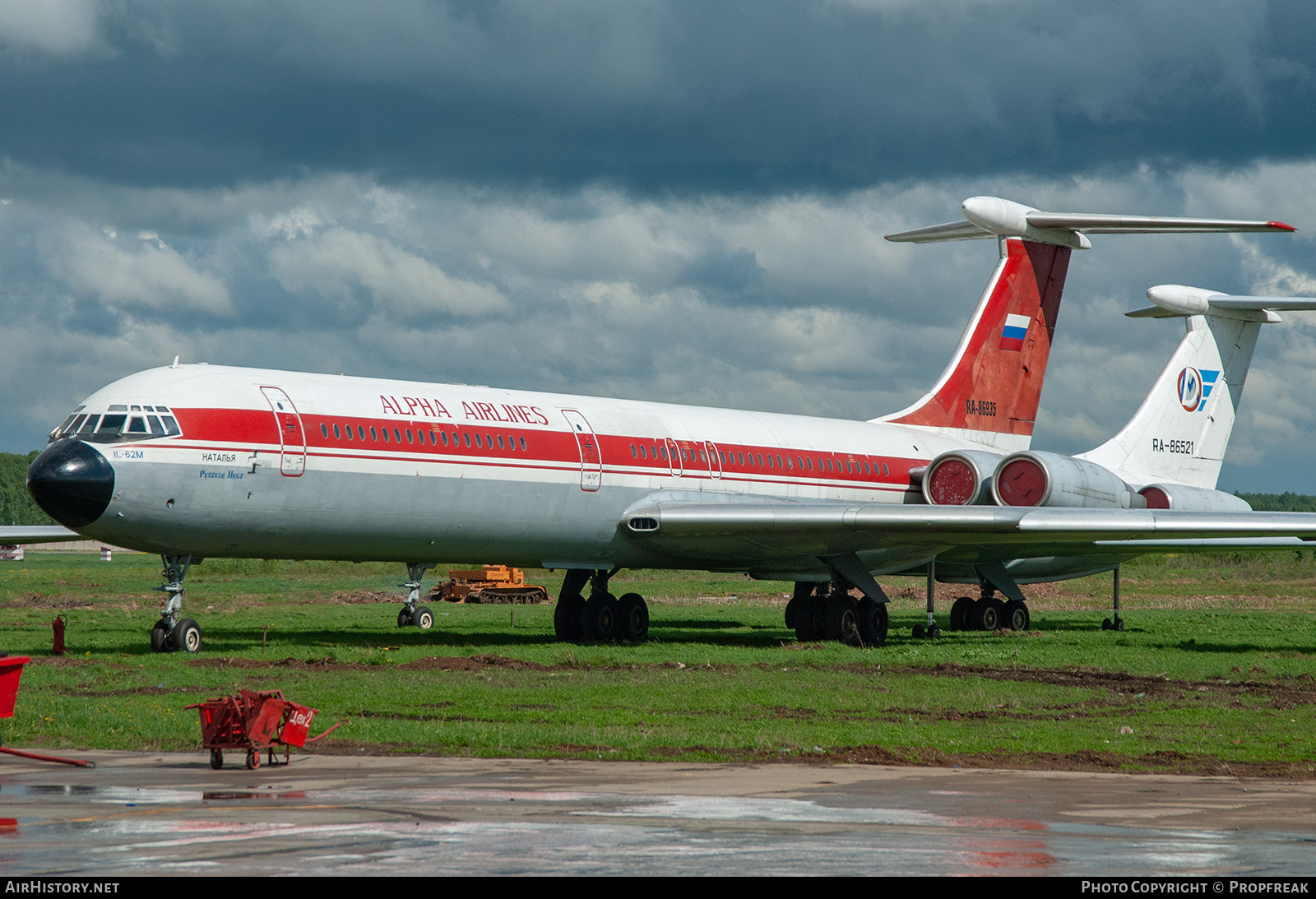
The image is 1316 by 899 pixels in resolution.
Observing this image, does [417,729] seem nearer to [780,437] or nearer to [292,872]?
[292,872]

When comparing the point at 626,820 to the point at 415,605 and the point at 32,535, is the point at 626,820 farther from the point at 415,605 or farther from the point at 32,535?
the point at 32,535

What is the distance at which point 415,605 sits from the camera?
26922 mm

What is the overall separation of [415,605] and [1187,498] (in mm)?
18593

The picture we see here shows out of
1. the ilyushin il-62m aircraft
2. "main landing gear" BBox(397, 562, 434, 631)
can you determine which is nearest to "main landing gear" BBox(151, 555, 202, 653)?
the ilyushin il-62m aircraft

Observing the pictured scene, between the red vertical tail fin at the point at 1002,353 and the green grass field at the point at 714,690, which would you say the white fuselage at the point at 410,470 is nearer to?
the green grass field at the point at 714,690

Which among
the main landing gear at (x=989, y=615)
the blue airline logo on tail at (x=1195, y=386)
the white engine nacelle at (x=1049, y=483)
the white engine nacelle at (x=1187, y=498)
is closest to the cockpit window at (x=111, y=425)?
the white engine nacelle at (x=1049, y=483)

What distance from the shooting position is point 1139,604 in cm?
4625

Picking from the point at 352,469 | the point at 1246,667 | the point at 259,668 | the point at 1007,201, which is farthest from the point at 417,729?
the point at 1007,201

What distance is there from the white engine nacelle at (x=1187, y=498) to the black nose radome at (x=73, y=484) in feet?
76.4

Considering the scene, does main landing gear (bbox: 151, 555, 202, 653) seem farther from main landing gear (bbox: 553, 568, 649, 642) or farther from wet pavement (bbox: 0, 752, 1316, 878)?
wet pavement (bbox: 0, 752, 1316, 878)

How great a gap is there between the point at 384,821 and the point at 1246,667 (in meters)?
16.2

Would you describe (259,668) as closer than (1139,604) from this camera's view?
Yes

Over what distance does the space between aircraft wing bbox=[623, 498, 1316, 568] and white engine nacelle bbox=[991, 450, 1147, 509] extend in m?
2.34

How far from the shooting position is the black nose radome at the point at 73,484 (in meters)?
19.4
